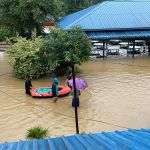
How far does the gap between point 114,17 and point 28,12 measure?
702 cm

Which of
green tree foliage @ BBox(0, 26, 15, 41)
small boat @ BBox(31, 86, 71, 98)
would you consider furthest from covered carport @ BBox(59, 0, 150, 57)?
small boat @ BBox(31, 86, 71, 98)

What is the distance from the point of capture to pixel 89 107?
18.3 meters

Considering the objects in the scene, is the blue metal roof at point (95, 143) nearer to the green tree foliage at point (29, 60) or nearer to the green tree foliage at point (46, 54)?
the green tree foliage at point (46, 54)

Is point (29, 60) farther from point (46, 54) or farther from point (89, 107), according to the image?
point (89, 107)

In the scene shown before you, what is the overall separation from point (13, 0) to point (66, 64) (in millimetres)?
12458

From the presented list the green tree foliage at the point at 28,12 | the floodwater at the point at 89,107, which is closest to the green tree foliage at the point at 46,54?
the floodwater at the point at 89,107

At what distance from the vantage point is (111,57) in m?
35.5

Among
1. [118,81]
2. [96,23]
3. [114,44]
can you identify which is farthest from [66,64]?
[114,44]

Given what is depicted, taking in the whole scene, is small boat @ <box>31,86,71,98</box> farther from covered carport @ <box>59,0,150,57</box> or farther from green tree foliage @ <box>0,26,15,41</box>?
green tree foliage @ <box>0,26,15,41</box>

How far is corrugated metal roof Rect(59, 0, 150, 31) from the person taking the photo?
1328 inches

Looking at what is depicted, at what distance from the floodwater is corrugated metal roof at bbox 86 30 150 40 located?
6.48m

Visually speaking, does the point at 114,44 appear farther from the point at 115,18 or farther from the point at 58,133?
the point at 58,133

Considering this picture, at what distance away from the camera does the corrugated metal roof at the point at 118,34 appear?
110 feet

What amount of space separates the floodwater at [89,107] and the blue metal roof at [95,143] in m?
6.76
